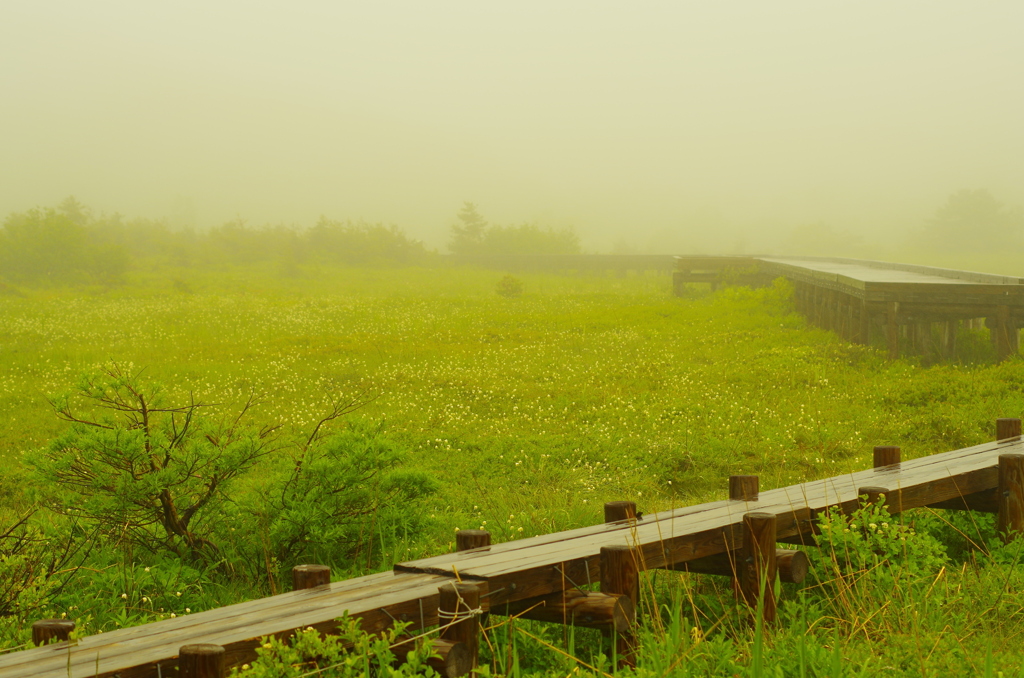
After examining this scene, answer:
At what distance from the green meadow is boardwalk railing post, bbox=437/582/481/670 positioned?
0.60 feet

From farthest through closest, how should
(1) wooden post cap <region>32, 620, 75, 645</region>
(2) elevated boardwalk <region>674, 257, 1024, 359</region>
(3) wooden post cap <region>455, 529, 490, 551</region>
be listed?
1. (2) elevated boardwalk <region>674, 257, 1024, 359</region>
2. (3) wooden post cap <region>455, 529, 490, 551</region>
3. (1) wooden post cap <region>32, 620, 75, 645</region>

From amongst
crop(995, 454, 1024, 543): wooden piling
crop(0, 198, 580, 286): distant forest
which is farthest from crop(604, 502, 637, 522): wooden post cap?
crop(0, 198, 580, 286): distant forest

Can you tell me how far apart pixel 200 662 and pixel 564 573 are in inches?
67.7

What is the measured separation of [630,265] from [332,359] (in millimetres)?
27912

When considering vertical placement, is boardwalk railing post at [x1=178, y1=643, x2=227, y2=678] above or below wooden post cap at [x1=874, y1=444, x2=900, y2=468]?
above

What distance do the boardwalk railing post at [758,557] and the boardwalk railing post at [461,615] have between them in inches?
64.4

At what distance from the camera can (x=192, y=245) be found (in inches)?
1984

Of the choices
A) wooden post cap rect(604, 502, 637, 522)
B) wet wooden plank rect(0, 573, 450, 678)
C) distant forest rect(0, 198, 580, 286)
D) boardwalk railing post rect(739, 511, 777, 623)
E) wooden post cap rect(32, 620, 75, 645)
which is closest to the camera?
wet wooden plank rect(0, 573, 450, 678)

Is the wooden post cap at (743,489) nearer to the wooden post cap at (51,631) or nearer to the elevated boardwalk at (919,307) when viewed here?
the wooden post cap at (51,631)

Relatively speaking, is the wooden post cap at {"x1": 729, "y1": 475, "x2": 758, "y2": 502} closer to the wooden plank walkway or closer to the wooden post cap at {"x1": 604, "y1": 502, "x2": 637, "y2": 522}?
the wooden plank walkway

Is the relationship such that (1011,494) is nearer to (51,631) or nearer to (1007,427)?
(1007,427)

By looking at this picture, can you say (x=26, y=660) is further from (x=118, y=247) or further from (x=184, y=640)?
(x=118, y=247)

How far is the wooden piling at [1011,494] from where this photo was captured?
5516 millimetres

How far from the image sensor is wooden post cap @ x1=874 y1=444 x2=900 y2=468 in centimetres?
655
